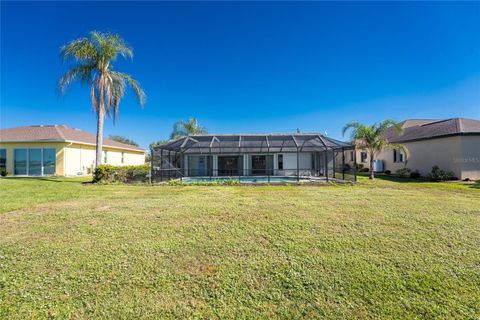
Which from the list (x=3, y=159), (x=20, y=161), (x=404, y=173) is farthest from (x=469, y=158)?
(x=3, y=159)

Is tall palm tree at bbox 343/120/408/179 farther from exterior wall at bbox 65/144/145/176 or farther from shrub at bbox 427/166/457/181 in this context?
exterior wall at bbox 65/144/145/176

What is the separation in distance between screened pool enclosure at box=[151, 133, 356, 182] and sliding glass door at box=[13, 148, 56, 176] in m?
8.41

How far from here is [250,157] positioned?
20156 millimetres

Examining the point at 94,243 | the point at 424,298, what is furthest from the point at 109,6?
the point at 424,298

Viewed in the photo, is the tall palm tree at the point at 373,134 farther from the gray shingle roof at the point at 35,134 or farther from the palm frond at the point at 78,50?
the gray shingle roof at the point at 35,134

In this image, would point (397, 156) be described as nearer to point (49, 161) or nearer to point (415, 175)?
point (415, 175)

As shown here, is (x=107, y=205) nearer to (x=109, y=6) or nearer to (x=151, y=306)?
(x=151, y=306)

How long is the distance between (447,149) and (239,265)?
790 inches

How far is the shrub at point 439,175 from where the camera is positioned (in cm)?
1523

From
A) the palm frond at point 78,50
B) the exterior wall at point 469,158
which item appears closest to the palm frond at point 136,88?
the palm frond at point 78,50

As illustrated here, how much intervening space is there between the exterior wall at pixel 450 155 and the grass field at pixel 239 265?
13013 mm

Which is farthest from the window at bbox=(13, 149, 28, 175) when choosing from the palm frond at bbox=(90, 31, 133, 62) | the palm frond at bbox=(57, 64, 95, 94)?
the palm frond at bbox=(90, 31, 133, 62)

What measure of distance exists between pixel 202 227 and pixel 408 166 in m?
21.7

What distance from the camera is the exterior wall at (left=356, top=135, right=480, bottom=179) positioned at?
591 inches
